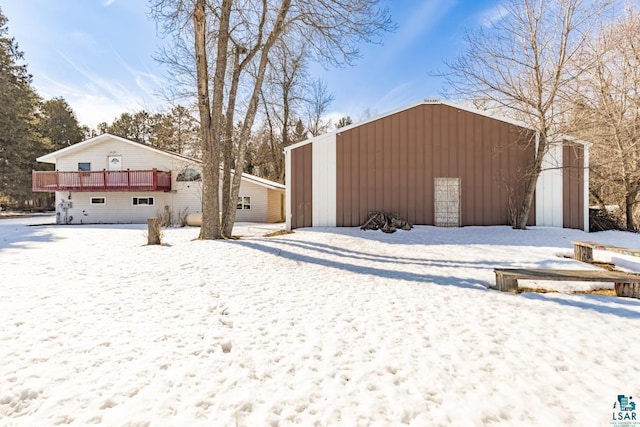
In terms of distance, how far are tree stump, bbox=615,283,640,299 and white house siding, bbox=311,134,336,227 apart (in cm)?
837

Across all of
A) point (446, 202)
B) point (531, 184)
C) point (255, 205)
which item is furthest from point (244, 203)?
point (531, 184)

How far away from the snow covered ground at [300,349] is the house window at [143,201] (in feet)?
50.2

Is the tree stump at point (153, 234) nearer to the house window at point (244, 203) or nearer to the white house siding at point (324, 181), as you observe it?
the white house siding at point (324, 181)

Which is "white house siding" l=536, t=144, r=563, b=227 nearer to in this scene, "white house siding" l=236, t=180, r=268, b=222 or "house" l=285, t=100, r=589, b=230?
Answer: "house" l=285, t=100, r=589, b=230

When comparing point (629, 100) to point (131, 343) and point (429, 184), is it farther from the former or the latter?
point (131, 343)

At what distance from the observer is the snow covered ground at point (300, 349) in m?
1.98

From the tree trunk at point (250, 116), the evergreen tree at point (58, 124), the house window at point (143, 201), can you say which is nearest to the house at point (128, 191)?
the house window at point (143, 201)

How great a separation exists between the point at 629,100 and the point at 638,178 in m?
3.12

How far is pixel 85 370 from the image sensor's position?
2309 mm

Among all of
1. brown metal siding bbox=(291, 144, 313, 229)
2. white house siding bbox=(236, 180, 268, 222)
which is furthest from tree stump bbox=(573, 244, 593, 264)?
white house siding bbox=(236, 180, 268, 222)

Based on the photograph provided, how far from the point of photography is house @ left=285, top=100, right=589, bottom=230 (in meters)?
11.1

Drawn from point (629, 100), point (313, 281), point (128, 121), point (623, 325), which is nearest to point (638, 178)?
point (629, 100)

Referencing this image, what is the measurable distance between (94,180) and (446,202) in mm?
19636

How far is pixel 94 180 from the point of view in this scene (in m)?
18.4
